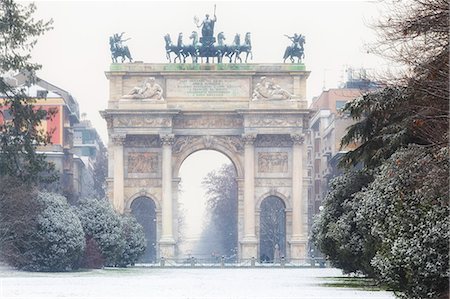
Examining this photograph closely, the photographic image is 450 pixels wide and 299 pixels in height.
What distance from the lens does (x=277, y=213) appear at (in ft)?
326

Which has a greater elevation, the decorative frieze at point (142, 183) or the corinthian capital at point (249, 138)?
the corinthian capital at point (249, 138)

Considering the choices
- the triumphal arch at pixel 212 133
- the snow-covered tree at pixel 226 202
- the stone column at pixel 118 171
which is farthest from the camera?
the snow-covered tree at pixel 226 202

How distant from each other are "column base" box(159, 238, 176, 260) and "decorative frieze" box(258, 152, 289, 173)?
794 centimetres

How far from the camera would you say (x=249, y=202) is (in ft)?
265

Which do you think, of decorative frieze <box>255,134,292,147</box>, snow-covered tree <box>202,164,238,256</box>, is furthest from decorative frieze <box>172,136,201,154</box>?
snow-covered tree <box>202,164,238,256</box>

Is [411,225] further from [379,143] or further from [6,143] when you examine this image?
[6,143]

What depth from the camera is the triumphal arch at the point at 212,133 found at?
79.6 meters

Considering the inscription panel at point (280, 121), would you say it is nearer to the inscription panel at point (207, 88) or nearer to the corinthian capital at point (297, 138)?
the corinthian capital at point (297, 138)

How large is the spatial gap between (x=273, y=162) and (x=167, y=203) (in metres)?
7.92

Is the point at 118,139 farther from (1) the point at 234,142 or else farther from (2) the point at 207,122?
(1) the point at 234,142

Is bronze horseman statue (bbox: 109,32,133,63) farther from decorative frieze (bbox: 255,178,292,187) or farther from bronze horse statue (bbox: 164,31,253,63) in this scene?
decorative frieze (bbox: 255,178,292,187)

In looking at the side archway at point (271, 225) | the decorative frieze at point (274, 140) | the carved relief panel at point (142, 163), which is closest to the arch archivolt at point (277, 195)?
the decorative frieze at point (274, 140)

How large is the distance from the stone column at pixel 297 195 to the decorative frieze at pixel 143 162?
31.6ft

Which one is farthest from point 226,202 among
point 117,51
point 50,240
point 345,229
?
point 345,229
